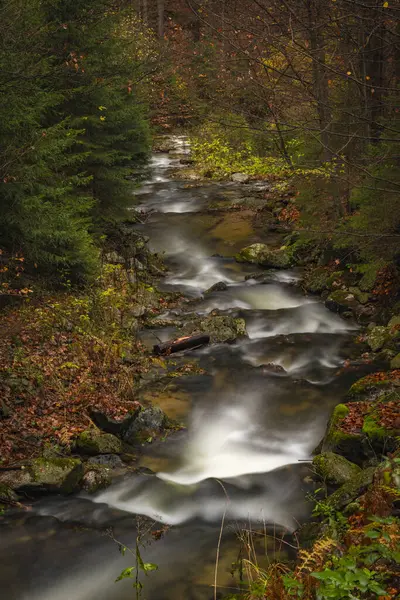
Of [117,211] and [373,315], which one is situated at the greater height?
[117,211]

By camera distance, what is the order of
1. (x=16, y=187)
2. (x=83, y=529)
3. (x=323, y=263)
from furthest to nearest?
(x=323, y=263) < (x=16, y=187) < (x=83, y=529)

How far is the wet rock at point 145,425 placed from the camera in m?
7.91

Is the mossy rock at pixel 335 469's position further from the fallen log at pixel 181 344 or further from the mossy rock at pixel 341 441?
the fallen log at pixel 181 344

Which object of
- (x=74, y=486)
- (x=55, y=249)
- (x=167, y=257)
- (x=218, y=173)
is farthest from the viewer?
(x=218, y=173)

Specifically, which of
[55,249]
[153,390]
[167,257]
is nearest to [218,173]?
[167,257]

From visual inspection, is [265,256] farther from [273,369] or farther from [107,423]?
[107,423]

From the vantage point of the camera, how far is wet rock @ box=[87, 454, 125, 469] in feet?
23.4

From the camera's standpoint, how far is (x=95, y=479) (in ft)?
21.9

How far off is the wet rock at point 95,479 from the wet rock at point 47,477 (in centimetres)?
11

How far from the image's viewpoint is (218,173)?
2377cm

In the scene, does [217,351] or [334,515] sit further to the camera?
[217,351]

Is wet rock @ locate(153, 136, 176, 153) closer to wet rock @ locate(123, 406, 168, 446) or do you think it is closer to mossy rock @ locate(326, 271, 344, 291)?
mossy rock @ locate(326, 271, 344, 291)

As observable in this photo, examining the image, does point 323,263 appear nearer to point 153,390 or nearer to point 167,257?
point 167,257

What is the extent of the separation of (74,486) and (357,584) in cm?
441
